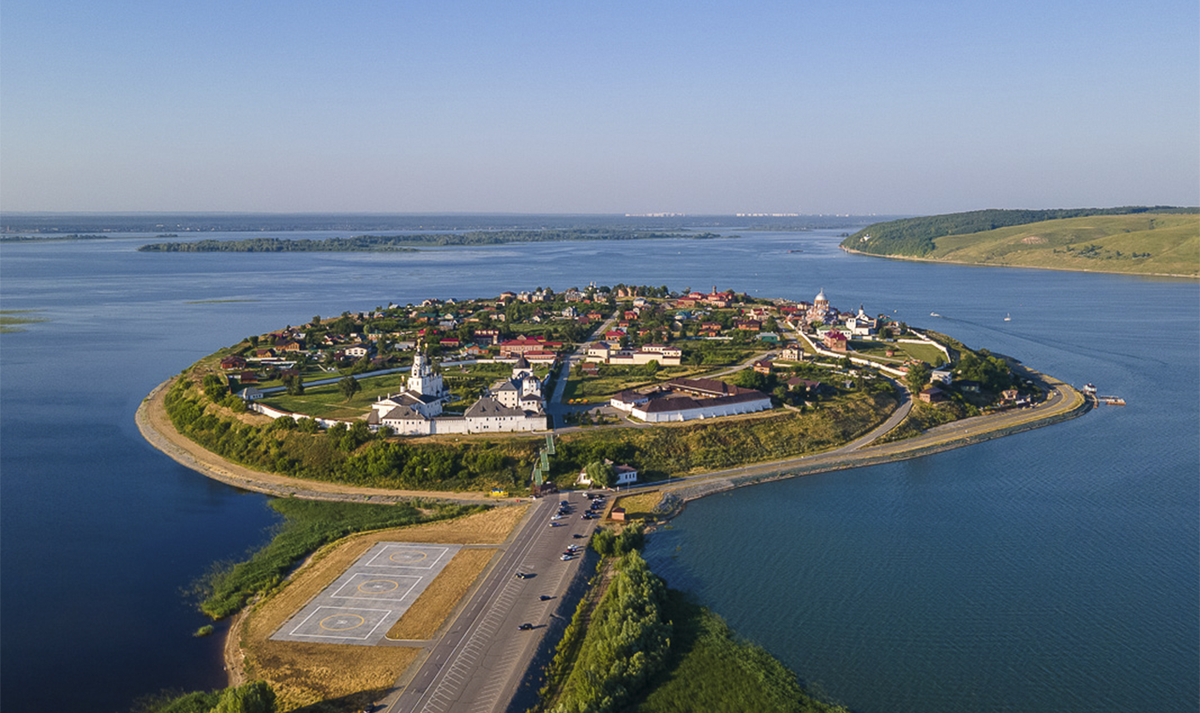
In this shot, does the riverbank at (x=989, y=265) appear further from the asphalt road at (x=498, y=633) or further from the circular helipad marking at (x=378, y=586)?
the circular helipad marking at (x=378, y=586)

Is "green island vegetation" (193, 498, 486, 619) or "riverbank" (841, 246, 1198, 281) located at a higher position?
"riverbank" (841, 246, 1198, 281)

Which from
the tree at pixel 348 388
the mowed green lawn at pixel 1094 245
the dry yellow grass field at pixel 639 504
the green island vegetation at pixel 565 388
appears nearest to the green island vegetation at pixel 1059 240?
the mowed green lawn at pixel 1094 245

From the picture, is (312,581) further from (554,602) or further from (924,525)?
(924,525)

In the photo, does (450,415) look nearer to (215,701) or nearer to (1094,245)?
(215,701)

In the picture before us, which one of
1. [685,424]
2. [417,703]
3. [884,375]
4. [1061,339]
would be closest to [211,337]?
[685,424]

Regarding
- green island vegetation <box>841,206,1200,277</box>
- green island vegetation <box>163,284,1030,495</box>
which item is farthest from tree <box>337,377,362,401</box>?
green island vegetation <box>841,206,1200,277</box>

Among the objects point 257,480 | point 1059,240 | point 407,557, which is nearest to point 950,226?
point 1059,240

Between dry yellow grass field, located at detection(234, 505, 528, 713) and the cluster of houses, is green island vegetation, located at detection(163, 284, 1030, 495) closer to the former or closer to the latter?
the cluster of houses
